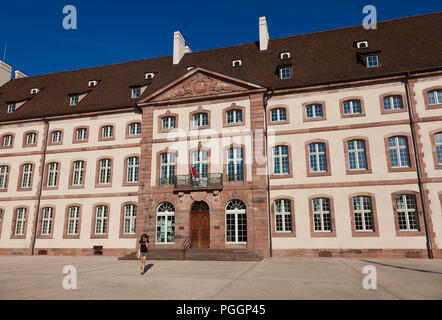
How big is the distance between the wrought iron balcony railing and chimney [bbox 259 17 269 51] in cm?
1347

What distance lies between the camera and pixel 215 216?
2223 cm

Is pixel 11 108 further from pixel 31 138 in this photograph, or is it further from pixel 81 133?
pixel 81 133

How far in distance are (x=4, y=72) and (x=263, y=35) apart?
2950 centimetres

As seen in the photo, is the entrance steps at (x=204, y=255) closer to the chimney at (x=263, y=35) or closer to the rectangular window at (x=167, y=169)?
the rectangular window at (x=167, y=169)

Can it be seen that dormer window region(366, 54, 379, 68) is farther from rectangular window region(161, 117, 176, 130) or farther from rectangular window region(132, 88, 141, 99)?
rectangular window region(132, 88, 141, 99)

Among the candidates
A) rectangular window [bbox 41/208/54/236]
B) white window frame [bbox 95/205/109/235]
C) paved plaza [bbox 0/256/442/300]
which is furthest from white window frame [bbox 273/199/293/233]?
rectangular window [bbox 41/208/54/236]

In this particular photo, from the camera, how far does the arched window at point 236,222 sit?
2180 centimetres

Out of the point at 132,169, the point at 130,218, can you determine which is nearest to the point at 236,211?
the point at 130,218

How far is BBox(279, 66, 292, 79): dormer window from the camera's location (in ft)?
81.0

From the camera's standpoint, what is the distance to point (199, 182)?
22.9 meters

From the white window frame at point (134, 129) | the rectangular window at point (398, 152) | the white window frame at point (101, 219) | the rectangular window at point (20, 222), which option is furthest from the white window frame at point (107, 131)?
the rectangular window at point (398, 152)

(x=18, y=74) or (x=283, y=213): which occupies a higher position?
(x=18, y=74)
